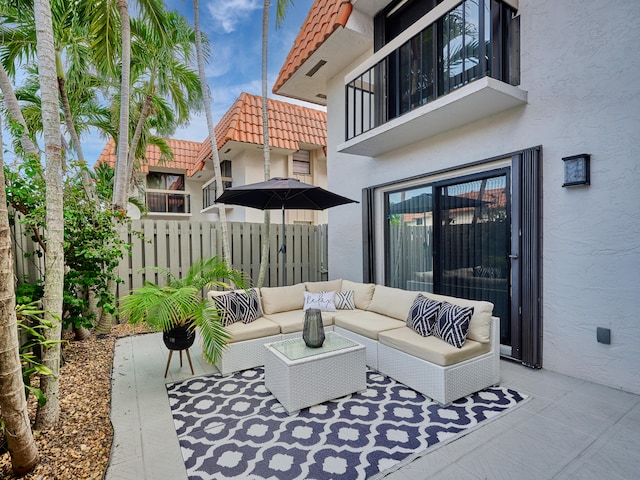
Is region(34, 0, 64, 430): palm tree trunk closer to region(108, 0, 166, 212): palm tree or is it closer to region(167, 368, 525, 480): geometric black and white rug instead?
region(167, 368, 525, 480): geometric black and white rug

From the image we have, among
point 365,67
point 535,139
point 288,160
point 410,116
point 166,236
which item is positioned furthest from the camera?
point 288,160

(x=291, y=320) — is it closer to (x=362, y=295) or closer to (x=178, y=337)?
(x=362, y=295)

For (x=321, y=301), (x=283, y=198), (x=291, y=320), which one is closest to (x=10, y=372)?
(x=291, y=320)

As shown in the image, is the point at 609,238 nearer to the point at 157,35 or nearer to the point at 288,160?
the point at 157,35

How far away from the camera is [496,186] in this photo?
3.93 meters

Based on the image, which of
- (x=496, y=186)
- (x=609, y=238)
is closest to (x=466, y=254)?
(x=496, y=186)

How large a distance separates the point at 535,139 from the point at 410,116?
1403 millimetres

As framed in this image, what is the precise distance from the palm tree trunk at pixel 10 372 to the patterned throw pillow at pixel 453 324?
10.2 ft

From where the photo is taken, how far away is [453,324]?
9.93ft

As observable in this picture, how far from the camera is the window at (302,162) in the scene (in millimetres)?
10773

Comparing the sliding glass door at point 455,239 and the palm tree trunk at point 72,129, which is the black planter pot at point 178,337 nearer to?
the palm tree trunk at point 72,129

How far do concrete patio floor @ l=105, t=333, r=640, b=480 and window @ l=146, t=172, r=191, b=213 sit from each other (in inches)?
417

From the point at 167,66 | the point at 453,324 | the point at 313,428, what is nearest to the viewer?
the point at 313,428

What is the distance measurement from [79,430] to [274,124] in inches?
354
